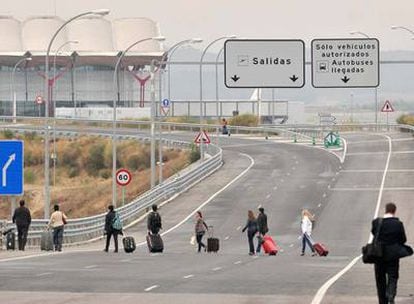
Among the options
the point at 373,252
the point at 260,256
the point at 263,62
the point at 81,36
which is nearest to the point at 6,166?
the point at 260,256

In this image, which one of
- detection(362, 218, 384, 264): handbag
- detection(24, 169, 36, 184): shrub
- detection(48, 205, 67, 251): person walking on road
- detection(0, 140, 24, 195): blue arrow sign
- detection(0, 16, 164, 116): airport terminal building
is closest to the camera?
detection(362, 218, 384, 264): handbag

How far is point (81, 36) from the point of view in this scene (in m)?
167

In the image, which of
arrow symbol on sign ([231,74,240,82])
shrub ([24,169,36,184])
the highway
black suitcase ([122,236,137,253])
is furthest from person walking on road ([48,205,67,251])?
shrub ([24,169,36,184])

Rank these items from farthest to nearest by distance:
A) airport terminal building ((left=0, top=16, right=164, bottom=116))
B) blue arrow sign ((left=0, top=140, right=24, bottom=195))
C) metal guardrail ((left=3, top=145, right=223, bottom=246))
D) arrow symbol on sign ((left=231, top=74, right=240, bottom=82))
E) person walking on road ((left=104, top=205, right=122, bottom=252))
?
airport terminal building ((left=0, top=16, right=164, bottom=116)), metal guardrail ((left=3, top=145, right=223, bottom=246)), arrow symbol on sign ((left=231, top=74, right=240, bottom=82)), person walking on road ((left=104, top=205, right=122, bottom=252)), blue arrow sign ((left=0, top=140, right=24, bottom=195))

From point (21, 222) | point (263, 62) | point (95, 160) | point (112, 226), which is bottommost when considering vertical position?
point (95, 160)

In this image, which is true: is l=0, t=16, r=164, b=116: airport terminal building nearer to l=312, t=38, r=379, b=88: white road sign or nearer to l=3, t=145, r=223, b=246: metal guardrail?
l=3, t=145, r=223, b=246: metal guardrail

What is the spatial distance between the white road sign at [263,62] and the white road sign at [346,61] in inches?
27.0

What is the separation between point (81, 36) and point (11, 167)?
444 feet

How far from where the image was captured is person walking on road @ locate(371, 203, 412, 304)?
1702 centimetres

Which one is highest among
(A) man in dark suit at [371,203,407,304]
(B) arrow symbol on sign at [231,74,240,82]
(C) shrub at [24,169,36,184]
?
Answer: (B) arrow symbol on sign at [231,74,240,82]

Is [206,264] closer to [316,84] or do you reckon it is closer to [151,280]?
[151,280]

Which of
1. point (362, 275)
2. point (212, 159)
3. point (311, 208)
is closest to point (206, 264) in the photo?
point (362, 275)

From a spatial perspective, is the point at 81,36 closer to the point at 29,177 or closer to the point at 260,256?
the point at 29,177

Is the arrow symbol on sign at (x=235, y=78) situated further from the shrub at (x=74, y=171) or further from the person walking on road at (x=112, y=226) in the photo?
the shrub at (x=74, y=171)
